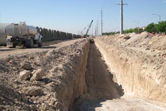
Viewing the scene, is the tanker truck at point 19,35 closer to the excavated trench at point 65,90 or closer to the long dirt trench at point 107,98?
the long dirt trench at point 107,98

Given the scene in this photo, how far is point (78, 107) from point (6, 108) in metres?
3.03

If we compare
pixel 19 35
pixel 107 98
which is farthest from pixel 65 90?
pixel 19 35

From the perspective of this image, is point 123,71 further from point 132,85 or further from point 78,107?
point 78,107

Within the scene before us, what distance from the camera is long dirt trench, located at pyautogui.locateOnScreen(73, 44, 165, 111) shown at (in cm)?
631

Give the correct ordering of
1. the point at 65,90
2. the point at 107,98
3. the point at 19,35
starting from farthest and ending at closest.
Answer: the point at 19,35, the point at 107,98, the point at 65,90

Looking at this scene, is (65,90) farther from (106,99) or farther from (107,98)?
(107,98)

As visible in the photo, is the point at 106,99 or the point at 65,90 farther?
the point at 106,99

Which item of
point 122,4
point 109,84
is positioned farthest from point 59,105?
point 122,4

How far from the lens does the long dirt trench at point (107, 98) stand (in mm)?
6310

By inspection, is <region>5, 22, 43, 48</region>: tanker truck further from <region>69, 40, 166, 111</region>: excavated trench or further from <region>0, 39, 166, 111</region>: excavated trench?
<region>0, 39, 166, 111</region>: excavated trench

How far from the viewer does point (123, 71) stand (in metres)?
12.6

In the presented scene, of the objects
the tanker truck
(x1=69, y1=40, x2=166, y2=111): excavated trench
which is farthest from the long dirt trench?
the tanker truck

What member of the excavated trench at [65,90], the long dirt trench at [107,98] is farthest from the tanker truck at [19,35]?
the excavated trench at [65,90]

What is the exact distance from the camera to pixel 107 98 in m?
9.86
